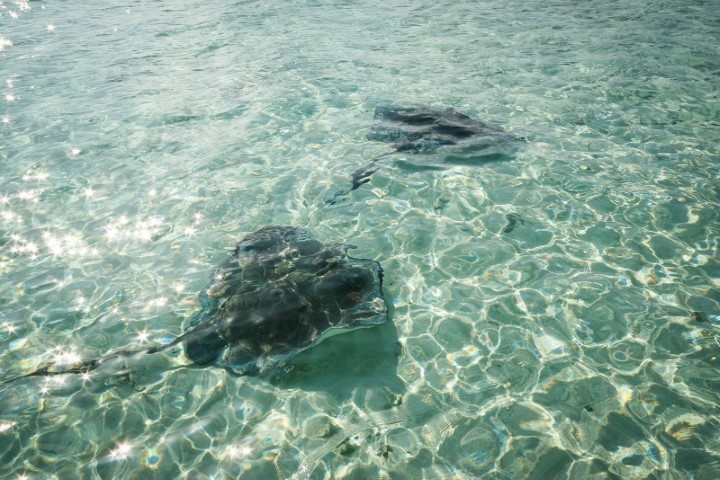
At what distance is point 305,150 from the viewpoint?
9109 millimetres

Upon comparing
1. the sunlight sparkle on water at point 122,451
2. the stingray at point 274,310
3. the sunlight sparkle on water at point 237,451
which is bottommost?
the sunlight sparkle on water at point 237,451

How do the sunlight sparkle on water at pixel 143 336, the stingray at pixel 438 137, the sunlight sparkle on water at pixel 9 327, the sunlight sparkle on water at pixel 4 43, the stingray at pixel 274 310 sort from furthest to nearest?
1. the sunlight sparkle on water at pixel 4 43
2. the stingray at pixel 438 137
3. the sunlight sparkle on water at pixel 9 327
4. the sunlight sparkle on water at pixel 143 336
5. the stingray at pixel 274 310

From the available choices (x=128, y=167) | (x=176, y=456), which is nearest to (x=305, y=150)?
(x=128, y=167)

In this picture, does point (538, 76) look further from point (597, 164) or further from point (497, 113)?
point (597, 164)

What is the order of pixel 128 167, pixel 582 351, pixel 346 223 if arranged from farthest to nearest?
pixel 128 167, pixel 346 223, pixel 582 351

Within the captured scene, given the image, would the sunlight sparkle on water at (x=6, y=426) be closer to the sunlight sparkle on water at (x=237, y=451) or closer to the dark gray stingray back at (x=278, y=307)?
the dark gray stingray back at (x=278, y=307)

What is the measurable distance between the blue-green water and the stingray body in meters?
0.51

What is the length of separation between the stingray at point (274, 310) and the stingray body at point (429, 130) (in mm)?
4077

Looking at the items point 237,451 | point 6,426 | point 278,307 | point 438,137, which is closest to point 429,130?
point 438,137

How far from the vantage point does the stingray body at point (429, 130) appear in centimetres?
851

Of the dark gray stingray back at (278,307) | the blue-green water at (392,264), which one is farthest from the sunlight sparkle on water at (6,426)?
the dark gray stingray back at (278,307)

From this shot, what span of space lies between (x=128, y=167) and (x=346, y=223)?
211 inches

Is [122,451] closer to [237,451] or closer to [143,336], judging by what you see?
[237,451]

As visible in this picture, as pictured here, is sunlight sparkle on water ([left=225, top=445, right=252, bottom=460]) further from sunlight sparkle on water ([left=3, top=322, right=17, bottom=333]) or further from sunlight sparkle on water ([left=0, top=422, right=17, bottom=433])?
sunlight sparkle on water ([left=3, top=322, right=17, bottom=333])
